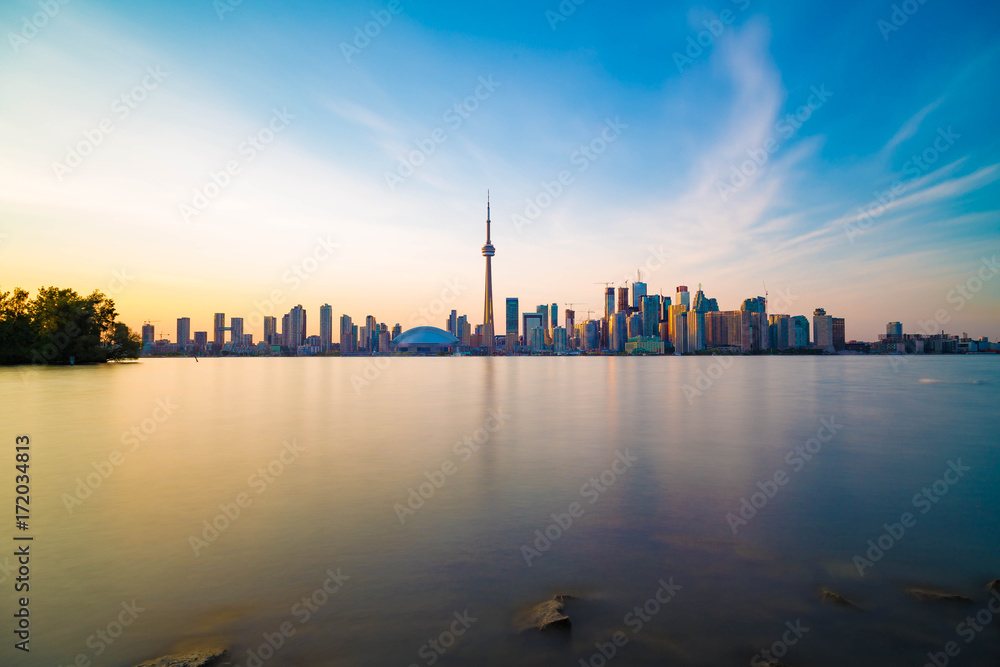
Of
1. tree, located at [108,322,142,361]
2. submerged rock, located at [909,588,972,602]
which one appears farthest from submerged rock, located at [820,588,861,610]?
tree, located at [108,322,142,361]

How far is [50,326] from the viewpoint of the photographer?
97.5 metres

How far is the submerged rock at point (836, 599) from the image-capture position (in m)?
8.09

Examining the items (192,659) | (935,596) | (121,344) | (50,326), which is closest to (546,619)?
(192,659)

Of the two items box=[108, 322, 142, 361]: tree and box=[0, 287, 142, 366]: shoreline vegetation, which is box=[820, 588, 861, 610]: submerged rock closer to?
box=[0, 287, 142, 366]: shoreline vegetation

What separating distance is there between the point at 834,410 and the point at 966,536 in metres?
29.9

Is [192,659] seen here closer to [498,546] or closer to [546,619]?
[546,619]

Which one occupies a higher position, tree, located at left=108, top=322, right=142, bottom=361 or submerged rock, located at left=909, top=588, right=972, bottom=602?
tree, located at left=108, top=322, right=142, bottom=361

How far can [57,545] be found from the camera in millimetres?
10867

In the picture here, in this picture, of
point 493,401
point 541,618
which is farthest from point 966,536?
point 493,401

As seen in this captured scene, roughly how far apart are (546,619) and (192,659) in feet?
16.4

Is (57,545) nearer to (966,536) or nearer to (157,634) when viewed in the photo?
(157,634)

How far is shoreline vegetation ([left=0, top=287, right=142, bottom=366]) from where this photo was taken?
9481cm

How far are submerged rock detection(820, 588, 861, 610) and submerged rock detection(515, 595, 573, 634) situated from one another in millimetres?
4524

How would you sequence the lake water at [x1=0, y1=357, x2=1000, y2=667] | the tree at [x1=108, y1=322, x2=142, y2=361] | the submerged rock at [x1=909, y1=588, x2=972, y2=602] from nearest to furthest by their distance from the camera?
the lake water at [x1=0, y1=357, x2=1000, y2=667]
the submerged rock at [x1=909, y1=588, x2=972, y2=602]
the tree at [x1=108, y1=322, x2=142, y2=361]
